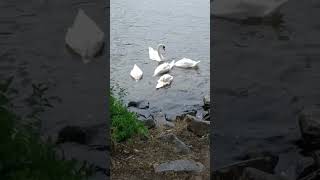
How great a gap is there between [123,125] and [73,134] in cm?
153

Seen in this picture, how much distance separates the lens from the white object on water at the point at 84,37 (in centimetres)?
279

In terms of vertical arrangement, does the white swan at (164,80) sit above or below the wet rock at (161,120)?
above

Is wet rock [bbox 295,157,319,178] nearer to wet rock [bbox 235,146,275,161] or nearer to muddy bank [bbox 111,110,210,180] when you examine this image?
wet rock [bbox 235,146,275,161]

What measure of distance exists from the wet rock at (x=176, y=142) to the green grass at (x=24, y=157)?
2.86 m

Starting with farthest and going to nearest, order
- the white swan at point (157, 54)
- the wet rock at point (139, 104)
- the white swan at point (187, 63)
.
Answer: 1. the white swan at point (157, 54)
2. the white swan at point (187, 63)
3. the wet rock at point (139, 104)

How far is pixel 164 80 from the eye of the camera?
19.3 ft

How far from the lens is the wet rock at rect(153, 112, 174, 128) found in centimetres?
503

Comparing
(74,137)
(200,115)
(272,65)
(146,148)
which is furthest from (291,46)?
(200,115)

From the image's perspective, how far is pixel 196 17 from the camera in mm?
6125

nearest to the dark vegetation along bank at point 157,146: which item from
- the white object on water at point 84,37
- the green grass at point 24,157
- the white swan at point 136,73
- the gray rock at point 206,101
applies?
the gray rock at point 206,101

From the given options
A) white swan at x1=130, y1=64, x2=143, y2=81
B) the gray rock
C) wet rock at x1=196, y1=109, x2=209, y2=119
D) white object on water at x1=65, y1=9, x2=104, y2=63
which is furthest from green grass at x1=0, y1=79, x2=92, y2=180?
white swan at x1=130, y1=64, x2=143, y2=81

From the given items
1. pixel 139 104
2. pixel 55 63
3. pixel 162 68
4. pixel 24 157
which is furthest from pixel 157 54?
pixel 24 157

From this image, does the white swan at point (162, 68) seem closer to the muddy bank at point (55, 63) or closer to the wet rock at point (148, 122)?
the wet rock at point (148, 122)

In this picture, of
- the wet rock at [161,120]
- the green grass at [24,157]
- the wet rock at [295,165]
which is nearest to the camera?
the green grass at [24,157]
